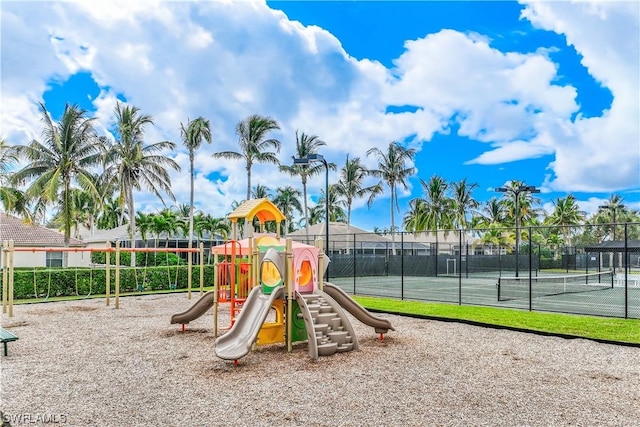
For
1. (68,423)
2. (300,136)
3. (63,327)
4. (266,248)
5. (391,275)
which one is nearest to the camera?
(68,423)

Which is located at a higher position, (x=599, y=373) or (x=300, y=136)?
(x=300, y=136)

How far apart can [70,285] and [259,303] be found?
12.3 m

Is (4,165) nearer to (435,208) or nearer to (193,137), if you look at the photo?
(193,137)

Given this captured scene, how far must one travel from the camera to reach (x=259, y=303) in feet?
26.5

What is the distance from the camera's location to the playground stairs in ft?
25.0

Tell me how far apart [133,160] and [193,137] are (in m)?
5.32

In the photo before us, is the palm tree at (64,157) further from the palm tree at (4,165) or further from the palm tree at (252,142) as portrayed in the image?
the palm tree at (252,142)

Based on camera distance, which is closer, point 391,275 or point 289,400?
point 289,400

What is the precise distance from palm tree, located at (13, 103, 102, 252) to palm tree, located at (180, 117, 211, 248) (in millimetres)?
9439

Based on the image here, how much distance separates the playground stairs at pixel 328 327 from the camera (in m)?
7.62

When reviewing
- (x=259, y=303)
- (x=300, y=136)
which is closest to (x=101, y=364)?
(x=259, y=303)

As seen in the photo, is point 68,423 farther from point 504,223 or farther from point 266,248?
point 504,223

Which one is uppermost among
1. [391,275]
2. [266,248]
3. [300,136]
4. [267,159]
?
[300,136]

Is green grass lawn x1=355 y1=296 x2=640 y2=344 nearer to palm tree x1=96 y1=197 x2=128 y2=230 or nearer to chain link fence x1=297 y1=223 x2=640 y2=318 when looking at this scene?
chain link fence x1=297 y1=223 x2=640 y2=318
